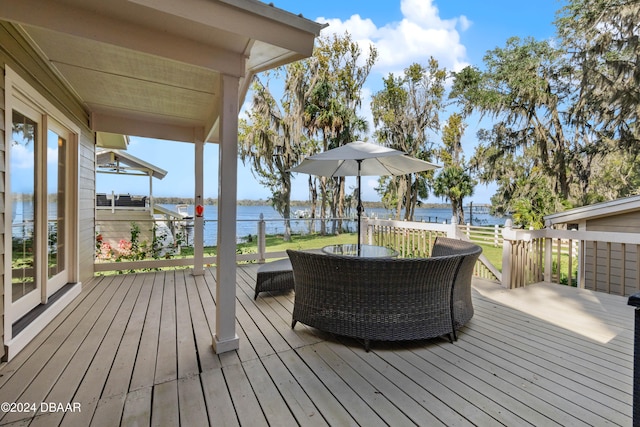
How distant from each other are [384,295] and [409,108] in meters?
13.4

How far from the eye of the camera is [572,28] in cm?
920

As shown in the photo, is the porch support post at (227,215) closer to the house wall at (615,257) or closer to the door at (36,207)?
the door at (36,207)

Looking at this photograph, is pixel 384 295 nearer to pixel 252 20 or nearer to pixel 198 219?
pixel 252 20

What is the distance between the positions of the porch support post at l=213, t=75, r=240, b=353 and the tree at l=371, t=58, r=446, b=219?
12359 millimetres

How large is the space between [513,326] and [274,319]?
231 cm

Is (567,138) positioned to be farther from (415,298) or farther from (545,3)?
(415,298)

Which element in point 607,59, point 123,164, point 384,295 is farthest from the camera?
point 123,164

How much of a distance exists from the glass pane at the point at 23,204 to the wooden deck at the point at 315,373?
0.55 m

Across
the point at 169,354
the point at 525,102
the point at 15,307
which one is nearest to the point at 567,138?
the point at 525,102

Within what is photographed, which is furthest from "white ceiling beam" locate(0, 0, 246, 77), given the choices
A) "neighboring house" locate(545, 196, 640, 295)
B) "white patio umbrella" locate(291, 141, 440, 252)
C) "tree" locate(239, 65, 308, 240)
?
"tree" locate(239, 65, 308, 240)

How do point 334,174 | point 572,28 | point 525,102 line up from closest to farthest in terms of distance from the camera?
1. point 334,174
2. point 572,28
3. point 525,102

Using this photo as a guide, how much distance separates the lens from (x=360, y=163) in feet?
13.5

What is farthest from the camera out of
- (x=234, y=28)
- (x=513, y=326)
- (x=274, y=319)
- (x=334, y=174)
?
(x=334, y=174)

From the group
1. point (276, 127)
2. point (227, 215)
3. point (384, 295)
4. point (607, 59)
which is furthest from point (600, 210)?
point (276, 127)
